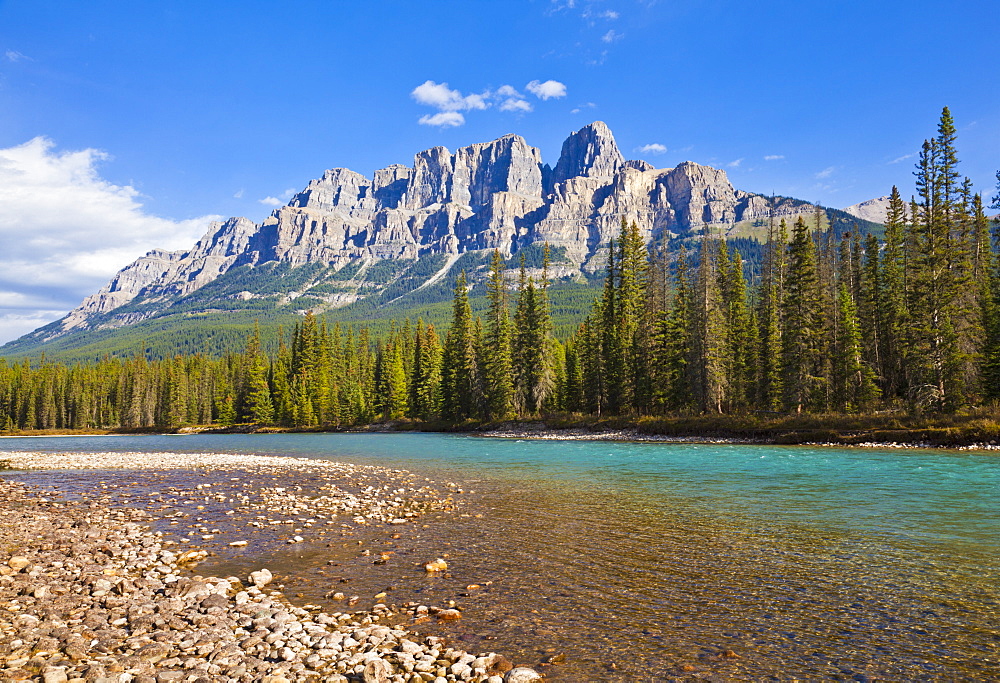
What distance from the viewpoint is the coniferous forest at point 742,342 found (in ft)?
138

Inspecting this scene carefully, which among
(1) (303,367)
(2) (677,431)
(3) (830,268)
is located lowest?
(2) (677,431)

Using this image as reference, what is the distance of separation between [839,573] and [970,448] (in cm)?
3142

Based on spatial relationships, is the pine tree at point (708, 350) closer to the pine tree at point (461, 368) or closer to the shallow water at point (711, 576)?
the pine tree at point (461, 368)

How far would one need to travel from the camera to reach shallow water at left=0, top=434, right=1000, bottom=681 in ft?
21.6

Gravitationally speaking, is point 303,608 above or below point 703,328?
below

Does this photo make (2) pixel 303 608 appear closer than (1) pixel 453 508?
Yes

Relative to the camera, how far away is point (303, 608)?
26.8 feet

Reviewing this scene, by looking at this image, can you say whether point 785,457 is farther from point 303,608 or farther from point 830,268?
point 830,268

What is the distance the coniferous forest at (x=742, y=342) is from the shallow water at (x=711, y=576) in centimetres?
2979

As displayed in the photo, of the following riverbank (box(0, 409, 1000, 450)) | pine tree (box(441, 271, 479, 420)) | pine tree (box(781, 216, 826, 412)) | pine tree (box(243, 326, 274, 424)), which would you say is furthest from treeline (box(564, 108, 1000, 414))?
pine tree (box(243, 326, 274, 424))

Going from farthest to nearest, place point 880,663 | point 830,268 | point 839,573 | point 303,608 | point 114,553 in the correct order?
point 830,268
point 114,553
point 839,573
point 303,608
point 880,663

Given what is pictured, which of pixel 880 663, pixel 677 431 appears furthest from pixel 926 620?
pixel 677 431

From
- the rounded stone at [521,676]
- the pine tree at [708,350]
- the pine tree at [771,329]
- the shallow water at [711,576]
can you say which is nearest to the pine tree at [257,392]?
the pine tree at [708,350]

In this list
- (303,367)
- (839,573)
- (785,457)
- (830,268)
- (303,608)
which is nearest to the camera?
(303,608)
